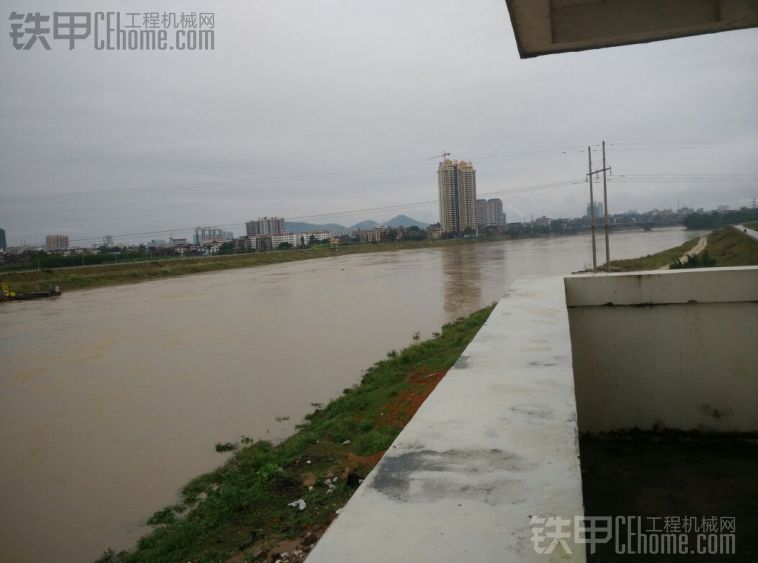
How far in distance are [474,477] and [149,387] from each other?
11156mm

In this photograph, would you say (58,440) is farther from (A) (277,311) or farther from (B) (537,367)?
(A) (277,311)

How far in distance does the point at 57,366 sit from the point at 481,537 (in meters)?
16.0

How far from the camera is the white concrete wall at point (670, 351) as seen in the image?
157 inches

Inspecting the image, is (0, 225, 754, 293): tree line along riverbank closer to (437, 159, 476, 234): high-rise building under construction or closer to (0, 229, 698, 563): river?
(0, 229, 698, 563): river

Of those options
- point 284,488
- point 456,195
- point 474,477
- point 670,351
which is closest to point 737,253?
point 670,351

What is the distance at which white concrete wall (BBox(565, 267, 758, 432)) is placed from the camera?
3990 mm

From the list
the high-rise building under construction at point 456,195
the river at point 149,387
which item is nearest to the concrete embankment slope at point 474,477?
the river at point 149,387

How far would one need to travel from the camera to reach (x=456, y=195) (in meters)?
107

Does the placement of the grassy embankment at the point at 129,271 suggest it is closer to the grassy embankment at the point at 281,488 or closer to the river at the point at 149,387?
the river at the point at 149,387

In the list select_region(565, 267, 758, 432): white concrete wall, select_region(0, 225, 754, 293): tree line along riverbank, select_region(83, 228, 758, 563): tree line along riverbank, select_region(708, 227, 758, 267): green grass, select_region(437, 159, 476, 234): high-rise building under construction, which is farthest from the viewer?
select_region(437, 159, 476, 234): high-rise building under construction

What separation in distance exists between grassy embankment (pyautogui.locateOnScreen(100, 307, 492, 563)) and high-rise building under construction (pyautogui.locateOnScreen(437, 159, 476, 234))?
98.0m

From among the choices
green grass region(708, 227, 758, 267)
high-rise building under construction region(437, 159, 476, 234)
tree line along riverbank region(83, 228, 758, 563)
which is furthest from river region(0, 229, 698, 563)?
high-rise building under construction region(437, 159, 476, 234)

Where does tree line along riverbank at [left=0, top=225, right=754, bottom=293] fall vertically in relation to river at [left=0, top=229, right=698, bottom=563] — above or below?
above

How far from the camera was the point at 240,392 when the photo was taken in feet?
33.3
